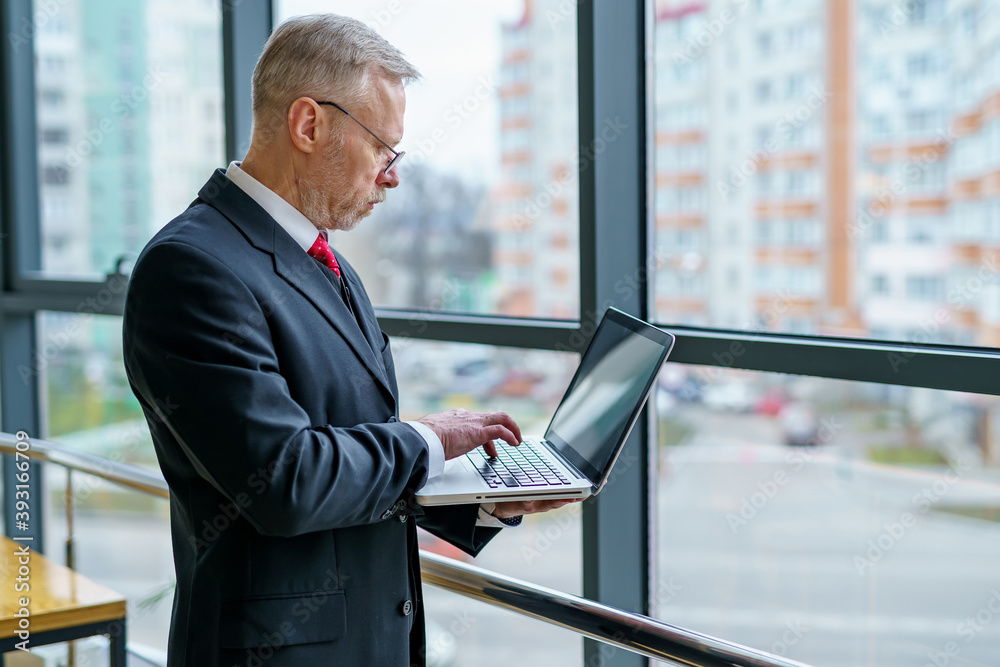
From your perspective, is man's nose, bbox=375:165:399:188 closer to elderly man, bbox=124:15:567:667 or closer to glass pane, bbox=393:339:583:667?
elderly man, bbox=124:15:567:667

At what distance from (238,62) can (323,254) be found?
59.3 inches

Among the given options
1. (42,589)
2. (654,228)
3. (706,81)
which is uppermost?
(706,81)

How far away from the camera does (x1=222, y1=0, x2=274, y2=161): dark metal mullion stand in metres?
2.39

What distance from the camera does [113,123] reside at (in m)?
3.51

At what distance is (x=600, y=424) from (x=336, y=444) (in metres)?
0.43

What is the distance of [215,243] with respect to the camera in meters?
0.99

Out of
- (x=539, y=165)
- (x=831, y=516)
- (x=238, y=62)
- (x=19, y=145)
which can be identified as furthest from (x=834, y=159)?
(x=19, y=145)

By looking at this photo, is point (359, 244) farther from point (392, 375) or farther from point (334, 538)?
point (334, 538)

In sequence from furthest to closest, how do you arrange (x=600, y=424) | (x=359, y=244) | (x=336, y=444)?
1. (x=359, y=244)
2. (x=600, y=424)
3. (x=336, y=444)

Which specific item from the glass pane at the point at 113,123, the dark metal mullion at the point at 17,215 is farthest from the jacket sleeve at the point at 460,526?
the dark metal mullion at the point at 17,215

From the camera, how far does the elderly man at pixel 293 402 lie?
919 millimetres

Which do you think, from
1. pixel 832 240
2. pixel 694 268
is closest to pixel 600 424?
pixel 694 268

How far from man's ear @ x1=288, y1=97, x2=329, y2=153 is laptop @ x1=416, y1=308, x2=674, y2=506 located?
1.63ft

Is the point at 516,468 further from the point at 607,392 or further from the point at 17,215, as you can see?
the point at 17,215
